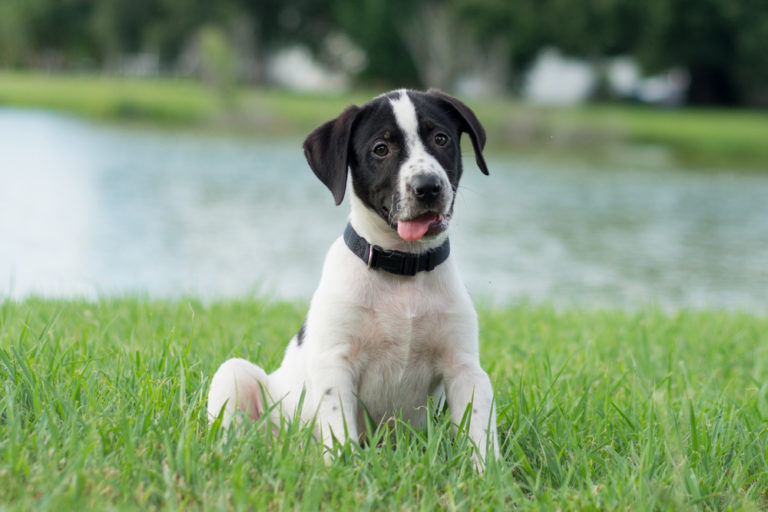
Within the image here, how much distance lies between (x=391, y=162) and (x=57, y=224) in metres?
13.1

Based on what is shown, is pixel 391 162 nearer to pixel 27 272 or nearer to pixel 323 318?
pixel 323 318

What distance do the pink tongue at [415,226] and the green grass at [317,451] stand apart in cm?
72

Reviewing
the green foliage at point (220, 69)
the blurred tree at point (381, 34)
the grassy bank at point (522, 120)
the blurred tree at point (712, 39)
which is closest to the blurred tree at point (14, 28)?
the grassy bank at point (522, 120)

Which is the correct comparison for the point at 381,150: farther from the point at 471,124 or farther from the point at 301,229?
the point at 301,229

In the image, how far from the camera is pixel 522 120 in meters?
38.1

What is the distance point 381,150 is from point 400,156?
93mm

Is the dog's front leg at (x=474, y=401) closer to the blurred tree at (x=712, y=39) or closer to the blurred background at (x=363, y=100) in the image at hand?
the blurred background at (x=363, y=100)

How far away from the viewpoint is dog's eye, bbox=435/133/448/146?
11.7 feet

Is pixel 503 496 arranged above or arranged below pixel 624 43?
below

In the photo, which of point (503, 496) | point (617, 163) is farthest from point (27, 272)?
point (617, 163)

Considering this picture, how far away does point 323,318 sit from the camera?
11.1 ft

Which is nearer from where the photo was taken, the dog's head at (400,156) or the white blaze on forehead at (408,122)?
the dog's head at (400,156)

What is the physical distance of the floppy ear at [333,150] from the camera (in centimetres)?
355

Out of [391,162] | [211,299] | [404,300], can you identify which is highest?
[391,162]
